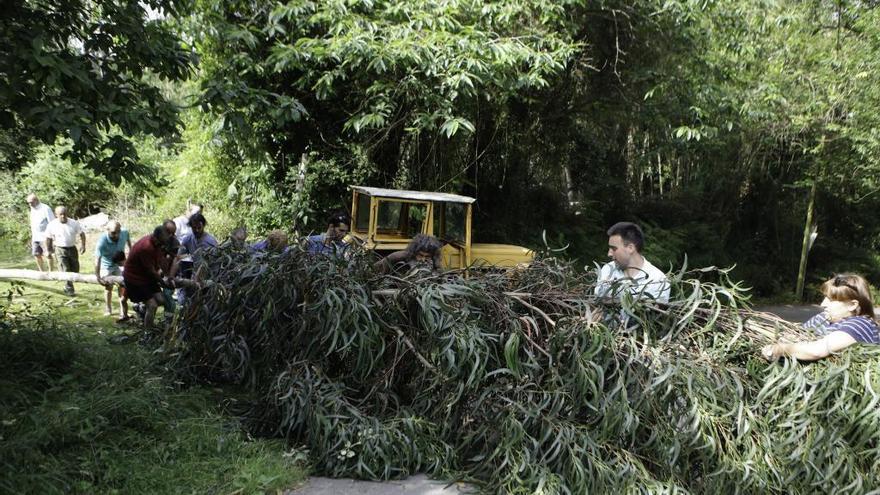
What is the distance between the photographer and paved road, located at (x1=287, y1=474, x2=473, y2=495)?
4.08 m

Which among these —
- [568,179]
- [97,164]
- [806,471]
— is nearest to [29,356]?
[97,164]

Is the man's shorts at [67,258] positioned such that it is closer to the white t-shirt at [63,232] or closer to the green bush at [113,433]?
the white t-shirt at [63,232]

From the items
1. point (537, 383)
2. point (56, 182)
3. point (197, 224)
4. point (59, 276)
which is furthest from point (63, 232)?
point (537, 383)

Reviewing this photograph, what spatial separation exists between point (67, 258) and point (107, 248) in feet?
8.17

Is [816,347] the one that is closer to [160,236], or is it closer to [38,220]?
[160,236]

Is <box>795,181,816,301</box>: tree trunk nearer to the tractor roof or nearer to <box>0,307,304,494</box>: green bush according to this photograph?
the tractor roof

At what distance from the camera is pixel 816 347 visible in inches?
149

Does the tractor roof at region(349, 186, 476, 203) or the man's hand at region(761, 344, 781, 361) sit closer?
the man's hand at region(761, 344, 781, 361)

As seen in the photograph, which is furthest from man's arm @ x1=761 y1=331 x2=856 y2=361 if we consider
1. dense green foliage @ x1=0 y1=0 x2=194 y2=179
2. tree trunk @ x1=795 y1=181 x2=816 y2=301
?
tree trunk @ x1=795 y1=181 x2=816 y2=301

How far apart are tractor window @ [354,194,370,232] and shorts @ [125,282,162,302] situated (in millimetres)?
3006

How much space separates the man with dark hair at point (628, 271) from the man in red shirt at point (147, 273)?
5173 millimetres

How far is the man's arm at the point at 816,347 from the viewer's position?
12.3ft

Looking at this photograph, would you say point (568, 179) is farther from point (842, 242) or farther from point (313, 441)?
point (313, 441)

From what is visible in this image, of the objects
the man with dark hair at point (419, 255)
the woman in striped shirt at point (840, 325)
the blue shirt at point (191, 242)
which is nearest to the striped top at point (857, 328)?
the woman in striped shirt at point (840, 325)
